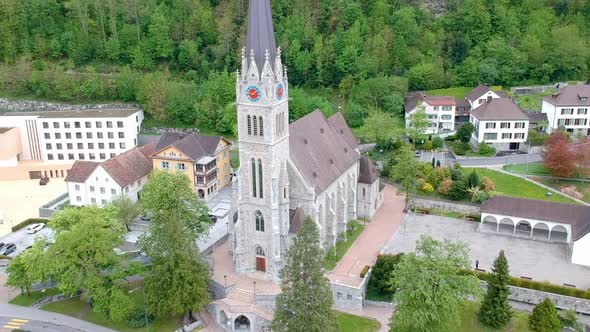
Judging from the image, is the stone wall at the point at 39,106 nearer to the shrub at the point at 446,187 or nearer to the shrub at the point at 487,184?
the shrub at the point at 446,187

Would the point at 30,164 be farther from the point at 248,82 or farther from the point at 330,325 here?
the point at 330,325

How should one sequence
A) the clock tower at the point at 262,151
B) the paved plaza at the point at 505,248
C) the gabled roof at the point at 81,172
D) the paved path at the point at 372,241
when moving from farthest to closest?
1. the gabled roof at the point at 81,172
2. the paved path at the point at 372,241
3. the paved plaza at the point at 505,248
4. the clock tower at the point at 262,151

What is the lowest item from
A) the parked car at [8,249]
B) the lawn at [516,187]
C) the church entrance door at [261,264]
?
the parked car at [8,249]

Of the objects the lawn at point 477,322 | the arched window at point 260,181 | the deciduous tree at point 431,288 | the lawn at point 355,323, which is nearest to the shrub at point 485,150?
the lawn at point 477,322

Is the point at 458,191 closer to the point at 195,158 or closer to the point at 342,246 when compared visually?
the point at 342,246

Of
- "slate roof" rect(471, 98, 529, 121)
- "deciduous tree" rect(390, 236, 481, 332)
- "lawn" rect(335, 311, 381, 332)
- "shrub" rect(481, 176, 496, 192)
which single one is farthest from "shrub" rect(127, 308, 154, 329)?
"slate roof" rect(471, 98, 529, 121)

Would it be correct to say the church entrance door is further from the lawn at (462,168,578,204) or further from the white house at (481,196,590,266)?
the lawn at (462,168,578,204)
